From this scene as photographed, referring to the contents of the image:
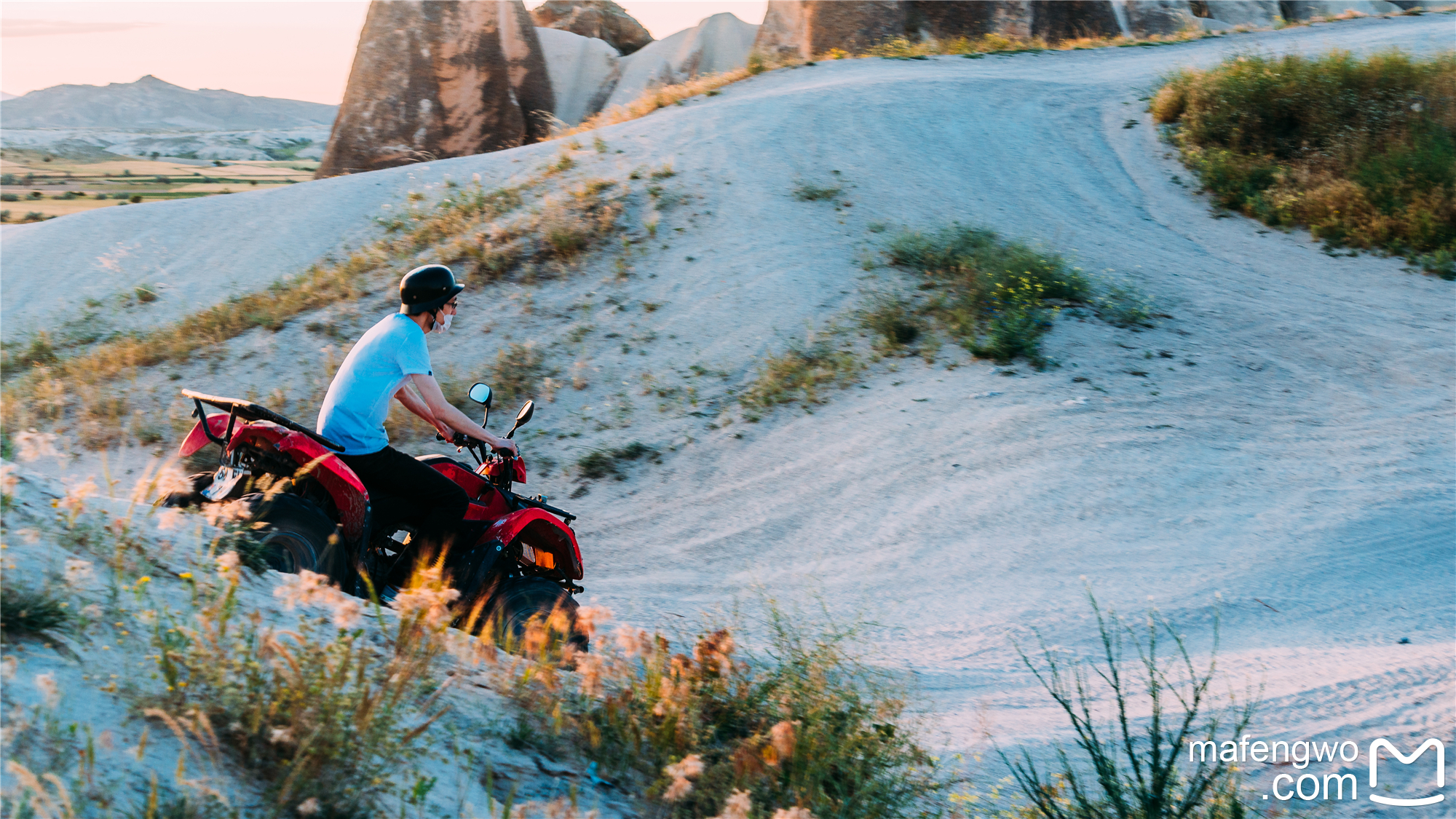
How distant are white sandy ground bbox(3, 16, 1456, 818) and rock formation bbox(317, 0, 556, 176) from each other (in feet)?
24.7

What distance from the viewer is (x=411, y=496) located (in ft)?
15.0

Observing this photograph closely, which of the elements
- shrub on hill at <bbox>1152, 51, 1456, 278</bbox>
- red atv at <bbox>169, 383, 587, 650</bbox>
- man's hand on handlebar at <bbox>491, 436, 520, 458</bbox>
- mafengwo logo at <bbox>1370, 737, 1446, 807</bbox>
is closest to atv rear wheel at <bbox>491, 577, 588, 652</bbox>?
red atv at <bbox>169, 383, 587, 650</bbox>

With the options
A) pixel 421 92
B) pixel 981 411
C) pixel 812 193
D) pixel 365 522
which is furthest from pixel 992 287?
pixel 421 92

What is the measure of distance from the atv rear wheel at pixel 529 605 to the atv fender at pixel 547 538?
0.73 ft

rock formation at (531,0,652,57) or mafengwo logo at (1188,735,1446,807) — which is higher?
rock formation at (531,0,652,57)

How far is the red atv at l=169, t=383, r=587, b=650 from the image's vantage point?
13.2 ft

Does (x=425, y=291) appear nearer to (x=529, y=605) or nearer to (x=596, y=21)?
(x=529, y=605)

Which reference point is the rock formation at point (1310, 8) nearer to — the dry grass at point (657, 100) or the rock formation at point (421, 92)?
the dry grass at point (657, 100)

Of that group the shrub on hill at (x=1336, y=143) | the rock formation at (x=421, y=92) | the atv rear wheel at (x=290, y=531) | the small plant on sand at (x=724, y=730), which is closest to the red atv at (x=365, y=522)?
the atv rear wheel at (x=290, y=531)

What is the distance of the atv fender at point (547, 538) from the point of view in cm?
480

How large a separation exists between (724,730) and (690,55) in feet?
105

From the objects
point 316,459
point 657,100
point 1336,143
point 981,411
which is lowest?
point 981,411

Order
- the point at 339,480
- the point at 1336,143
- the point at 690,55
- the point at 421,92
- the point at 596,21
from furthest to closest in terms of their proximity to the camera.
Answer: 1. the point at 596,21
2. the point at 690,55
3. the point at 421,92
4. the point at 1336,143
5. the point at 339,480

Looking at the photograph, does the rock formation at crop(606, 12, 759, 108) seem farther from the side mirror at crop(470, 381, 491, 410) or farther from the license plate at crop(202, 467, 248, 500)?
the license plate at crop(202, 467, 248, 500)
